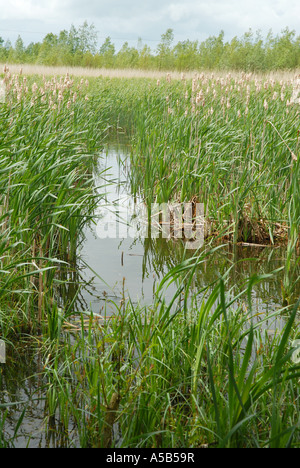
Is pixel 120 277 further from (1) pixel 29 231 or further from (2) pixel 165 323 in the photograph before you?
(2) pixel 165 323

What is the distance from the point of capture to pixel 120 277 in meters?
3.66

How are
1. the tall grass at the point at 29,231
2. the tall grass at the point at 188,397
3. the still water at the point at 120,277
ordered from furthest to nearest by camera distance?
the tall grass at the point at 29,231
the still water at the point at 120,277
the tall grass at the point at 188,397

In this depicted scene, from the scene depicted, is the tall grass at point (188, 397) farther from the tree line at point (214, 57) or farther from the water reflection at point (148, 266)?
the tree line at point (214, 57)

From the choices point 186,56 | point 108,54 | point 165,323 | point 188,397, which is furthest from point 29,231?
point 108,54

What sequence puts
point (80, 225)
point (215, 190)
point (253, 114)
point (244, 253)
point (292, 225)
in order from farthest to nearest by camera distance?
point (253, 114) < point (215, 190) < point (244, 253) < point (80, 225) < point (292, 225)

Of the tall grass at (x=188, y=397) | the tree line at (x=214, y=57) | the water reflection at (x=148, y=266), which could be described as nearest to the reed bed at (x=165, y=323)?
the tall grass at (x=188, y=397)

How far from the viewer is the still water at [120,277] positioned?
2023mm

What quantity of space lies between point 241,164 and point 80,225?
2054 millimetres

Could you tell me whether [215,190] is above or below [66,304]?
above

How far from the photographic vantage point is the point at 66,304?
3.08 meters
